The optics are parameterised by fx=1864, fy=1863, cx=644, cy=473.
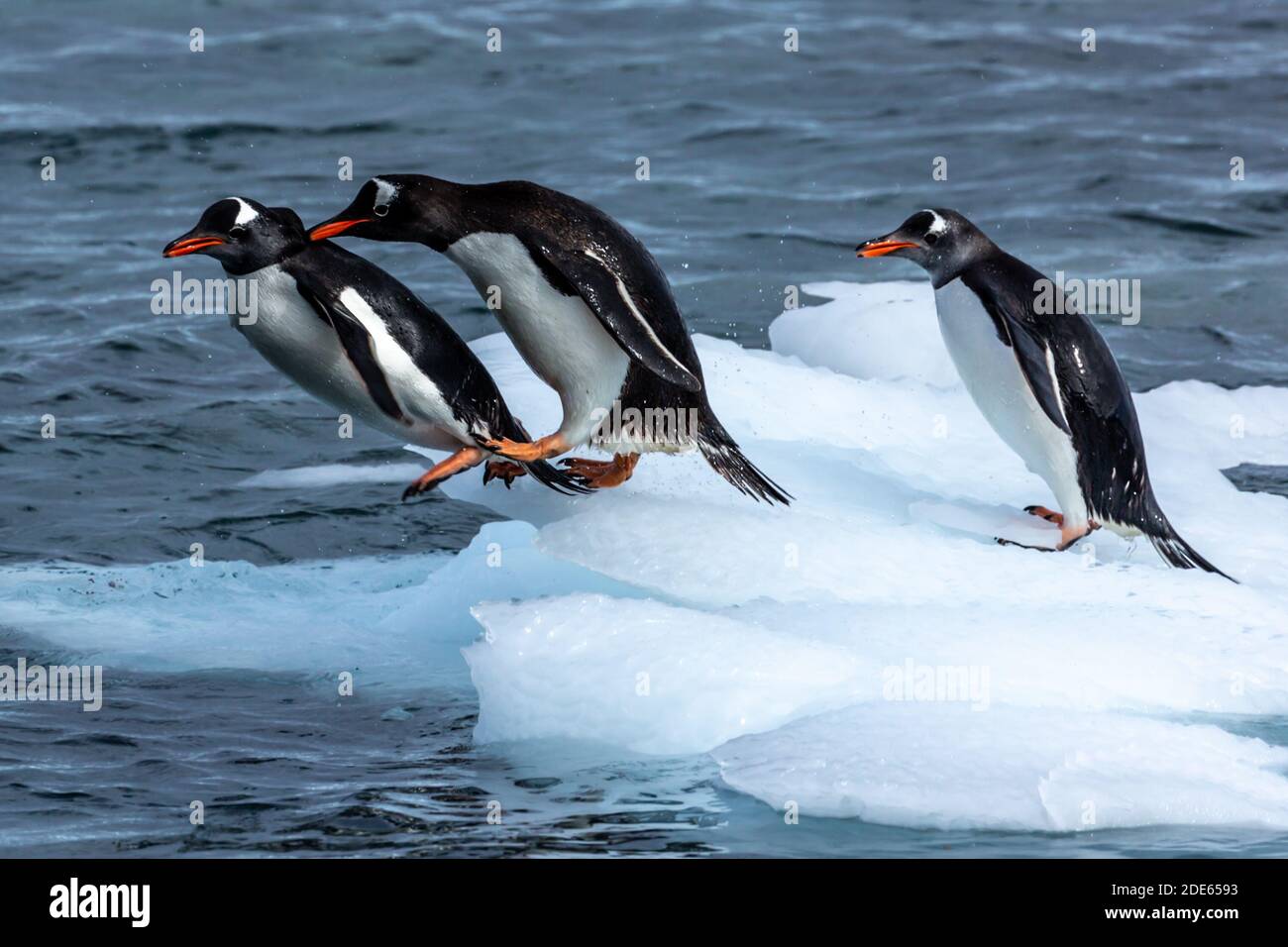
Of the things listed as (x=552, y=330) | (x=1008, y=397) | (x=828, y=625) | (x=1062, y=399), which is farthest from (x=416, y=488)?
Result: (x=1062, y=399)

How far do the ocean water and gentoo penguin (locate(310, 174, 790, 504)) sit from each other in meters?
0.28

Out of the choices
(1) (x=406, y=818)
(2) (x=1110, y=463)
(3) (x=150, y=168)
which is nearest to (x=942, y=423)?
(2) (x=1110, y=463)

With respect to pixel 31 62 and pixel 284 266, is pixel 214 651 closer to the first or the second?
pixel 284 266

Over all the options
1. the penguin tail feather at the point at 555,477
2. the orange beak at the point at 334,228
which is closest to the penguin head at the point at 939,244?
the penguin tail feather at the point at 555,477

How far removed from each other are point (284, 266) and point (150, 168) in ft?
23.2

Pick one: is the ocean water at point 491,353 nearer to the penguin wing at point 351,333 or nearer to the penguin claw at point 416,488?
the penguin claw at point 416,488

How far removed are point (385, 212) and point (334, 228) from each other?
0.42 feet

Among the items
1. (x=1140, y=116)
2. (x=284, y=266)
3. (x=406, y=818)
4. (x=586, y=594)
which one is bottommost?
(x=406, y=818)

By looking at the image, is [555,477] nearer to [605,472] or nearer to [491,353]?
[605,472]

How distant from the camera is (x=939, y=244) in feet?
16.4

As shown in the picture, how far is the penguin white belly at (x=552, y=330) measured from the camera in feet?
14.5

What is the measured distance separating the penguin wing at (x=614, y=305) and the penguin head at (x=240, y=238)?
619 mm

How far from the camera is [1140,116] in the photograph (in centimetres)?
1220

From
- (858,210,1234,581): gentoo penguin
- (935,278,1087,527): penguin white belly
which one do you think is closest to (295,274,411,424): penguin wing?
(858,210,1234,581): gentoo penguin
